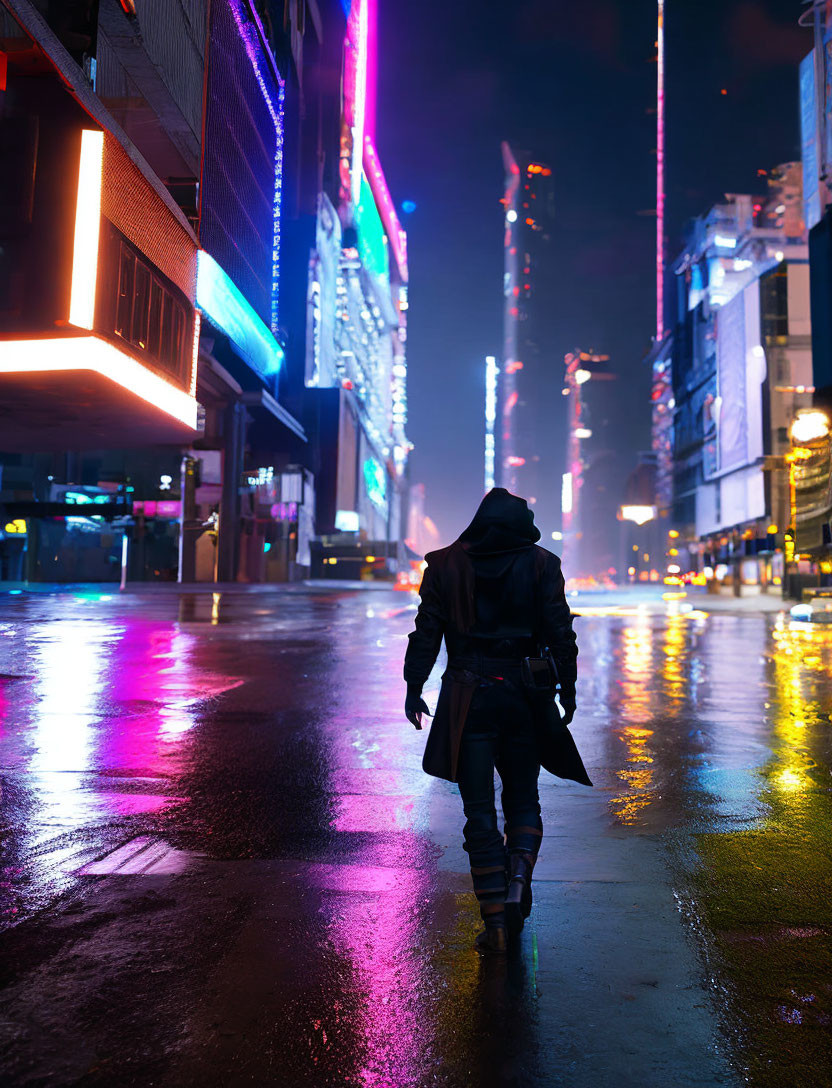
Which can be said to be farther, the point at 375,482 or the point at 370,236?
the point at 370,236

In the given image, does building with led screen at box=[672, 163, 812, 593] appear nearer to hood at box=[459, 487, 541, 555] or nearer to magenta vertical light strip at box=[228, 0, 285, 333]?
magenta vertical light strip at box=[228, 0, 285, 333]

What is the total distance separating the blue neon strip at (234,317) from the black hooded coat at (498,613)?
1654 inches

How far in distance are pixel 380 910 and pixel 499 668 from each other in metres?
1.14

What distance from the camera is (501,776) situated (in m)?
3.54

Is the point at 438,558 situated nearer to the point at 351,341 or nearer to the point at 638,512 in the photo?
the point at 351,341

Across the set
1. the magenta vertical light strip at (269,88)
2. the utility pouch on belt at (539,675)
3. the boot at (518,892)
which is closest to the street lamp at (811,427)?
the utility pouch on belt at (539,675)

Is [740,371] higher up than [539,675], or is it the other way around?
A: [740,371]

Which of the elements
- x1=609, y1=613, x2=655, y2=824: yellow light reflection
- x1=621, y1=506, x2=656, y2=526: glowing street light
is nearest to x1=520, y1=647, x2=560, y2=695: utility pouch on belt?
x1=609, y1=613, x2=655, y2=824: yellow light reflection

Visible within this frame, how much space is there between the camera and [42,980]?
2.87m

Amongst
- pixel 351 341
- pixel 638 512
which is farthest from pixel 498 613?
pixel 638 512

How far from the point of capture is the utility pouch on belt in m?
3.57

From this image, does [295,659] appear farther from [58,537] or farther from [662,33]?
[662,33]

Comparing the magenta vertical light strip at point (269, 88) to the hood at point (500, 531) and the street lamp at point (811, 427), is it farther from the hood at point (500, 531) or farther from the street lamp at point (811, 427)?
the hood at point (500, 531)

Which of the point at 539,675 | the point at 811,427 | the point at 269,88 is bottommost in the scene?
the point at 539,675
